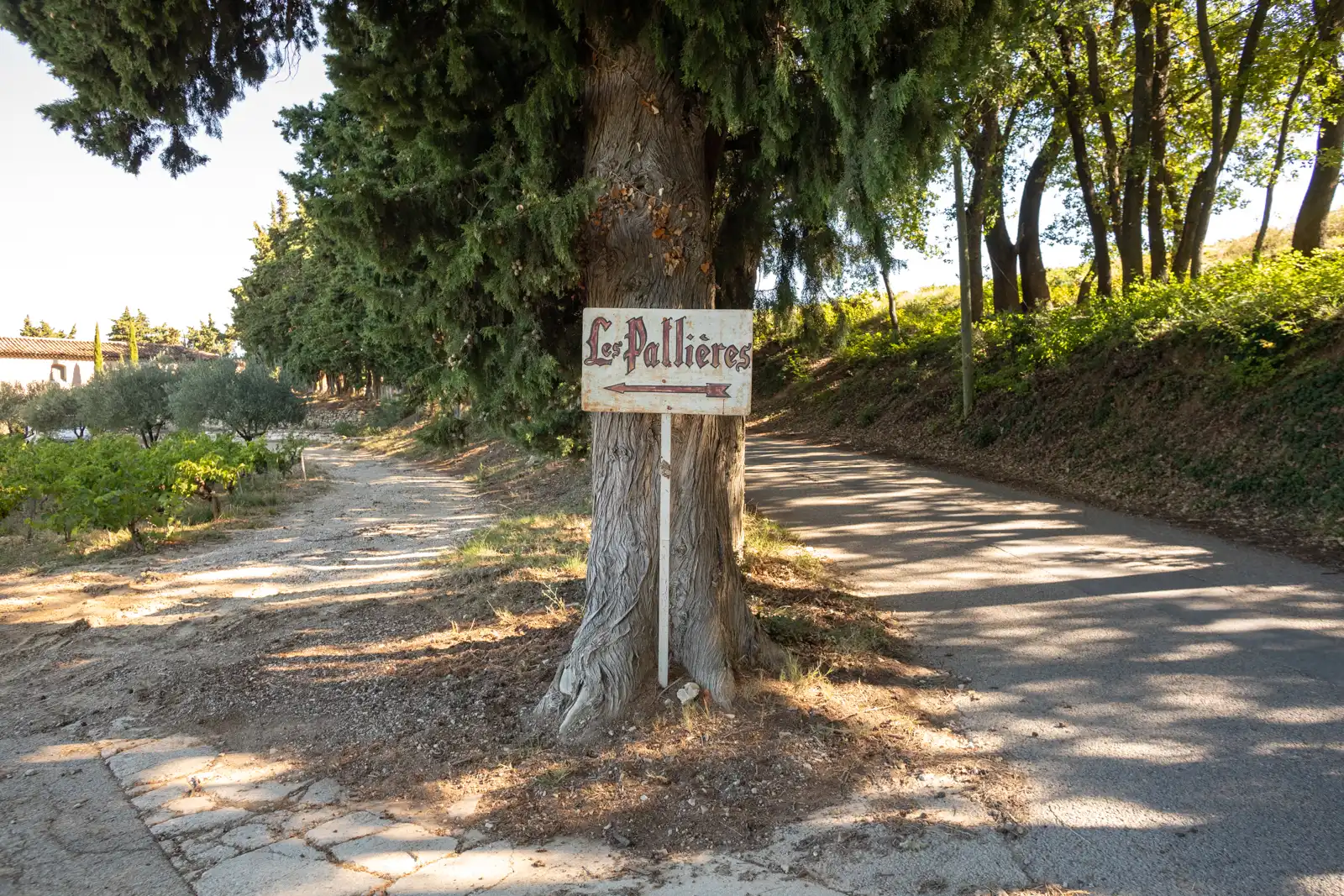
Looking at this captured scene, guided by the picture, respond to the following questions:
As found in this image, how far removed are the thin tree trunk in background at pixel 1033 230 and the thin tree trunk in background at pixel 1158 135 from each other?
2473 millimetres

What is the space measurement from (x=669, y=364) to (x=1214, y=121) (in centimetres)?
1578

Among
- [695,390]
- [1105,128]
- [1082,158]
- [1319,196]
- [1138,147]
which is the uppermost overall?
[1105,128]

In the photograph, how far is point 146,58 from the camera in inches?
219

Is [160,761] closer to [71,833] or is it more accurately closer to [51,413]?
[71,833]

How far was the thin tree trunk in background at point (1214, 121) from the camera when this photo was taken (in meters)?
15.2

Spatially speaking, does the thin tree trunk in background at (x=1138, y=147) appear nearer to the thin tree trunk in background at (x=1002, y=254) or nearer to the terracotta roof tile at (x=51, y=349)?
the thin tree trunk in background at (x=1002, y=254)

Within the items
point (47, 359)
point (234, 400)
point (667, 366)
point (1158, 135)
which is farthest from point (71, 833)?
point (47, 359)

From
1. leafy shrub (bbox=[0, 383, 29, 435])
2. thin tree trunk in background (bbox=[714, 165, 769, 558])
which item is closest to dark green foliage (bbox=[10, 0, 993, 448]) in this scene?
thin tree trunk in background (bbox=[714, 165, 769, 558])

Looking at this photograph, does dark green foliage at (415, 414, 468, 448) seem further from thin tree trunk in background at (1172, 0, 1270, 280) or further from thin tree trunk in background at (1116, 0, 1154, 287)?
thin tree trunk in background at (1172, 0, 1270, 280)

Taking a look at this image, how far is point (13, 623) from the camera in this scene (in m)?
8.21

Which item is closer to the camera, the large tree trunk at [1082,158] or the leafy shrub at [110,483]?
the leafy shrub at [110,483]

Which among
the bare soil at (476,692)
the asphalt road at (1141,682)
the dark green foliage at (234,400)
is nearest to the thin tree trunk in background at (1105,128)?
the asphalt road at (1141,682)

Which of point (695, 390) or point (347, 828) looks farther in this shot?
point (695, 390)

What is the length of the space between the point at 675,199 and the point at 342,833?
3.75 metres
